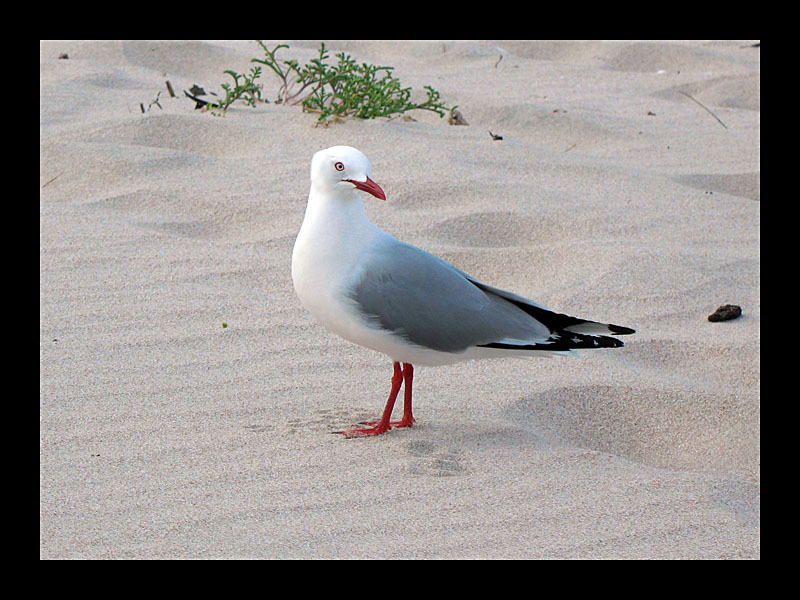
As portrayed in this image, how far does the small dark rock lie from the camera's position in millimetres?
4879

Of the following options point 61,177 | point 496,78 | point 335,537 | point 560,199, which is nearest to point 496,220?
point 560,199

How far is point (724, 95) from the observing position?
912 centimetres

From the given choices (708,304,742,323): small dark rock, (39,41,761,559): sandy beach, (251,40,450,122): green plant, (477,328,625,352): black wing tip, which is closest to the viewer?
(39,41,761,559): sandy beach

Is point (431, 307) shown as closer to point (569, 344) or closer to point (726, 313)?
point (569, 344)

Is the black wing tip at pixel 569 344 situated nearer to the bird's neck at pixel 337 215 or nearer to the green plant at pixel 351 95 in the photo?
the bird's neck at pixel 337 215

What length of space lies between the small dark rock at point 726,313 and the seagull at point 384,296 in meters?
1.49

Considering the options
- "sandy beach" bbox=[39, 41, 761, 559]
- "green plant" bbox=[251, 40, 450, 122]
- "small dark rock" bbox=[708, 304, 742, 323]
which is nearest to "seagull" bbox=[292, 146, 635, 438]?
"sandy beach" bbox=[39, 41, 761, 559]

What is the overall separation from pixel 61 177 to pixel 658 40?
281 inches

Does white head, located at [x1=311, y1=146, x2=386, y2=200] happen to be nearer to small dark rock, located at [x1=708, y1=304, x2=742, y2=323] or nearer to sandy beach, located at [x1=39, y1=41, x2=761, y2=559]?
sandy beach, located at [x1=39, y1=41, x2=761, y2=559]

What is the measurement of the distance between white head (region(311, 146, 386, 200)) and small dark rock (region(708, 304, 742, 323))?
2.22 meters

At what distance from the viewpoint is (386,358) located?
4453mm

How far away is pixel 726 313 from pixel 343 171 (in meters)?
2.36

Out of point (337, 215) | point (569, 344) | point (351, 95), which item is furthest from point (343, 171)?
point (351, 95)

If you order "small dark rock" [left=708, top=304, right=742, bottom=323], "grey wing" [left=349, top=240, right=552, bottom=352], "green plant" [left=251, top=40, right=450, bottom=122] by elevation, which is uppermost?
"green plant" [left=251, top=40, right=450, bottom=122]
